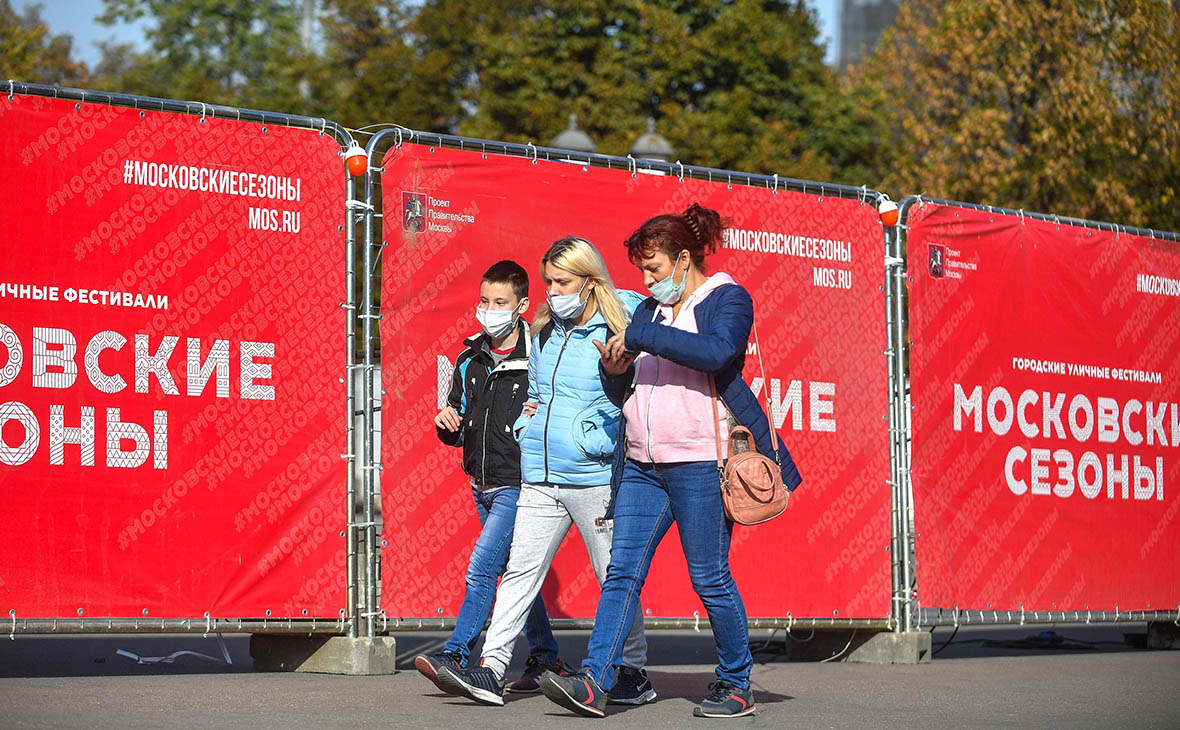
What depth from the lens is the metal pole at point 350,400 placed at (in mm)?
7895

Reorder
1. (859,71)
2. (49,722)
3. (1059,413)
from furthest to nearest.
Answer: (859,71)
(1059,413)
(49,722)

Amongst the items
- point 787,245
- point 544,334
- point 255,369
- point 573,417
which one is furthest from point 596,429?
point 787,245

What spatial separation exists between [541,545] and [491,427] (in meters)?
0.71

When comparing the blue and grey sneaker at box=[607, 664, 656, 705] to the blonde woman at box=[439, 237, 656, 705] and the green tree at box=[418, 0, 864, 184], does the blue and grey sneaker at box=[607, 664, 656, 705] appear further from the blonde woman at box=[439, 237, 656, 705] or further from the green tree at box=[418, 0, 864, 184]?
the green tree at box=[418, 0, 864, 184]

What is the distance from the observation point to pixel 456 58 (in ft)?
124

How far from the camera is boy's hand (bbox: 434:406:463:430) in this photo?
739 centimetres

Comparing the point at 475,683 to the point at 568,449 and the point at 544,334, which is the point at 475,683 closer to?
the point at 568,449

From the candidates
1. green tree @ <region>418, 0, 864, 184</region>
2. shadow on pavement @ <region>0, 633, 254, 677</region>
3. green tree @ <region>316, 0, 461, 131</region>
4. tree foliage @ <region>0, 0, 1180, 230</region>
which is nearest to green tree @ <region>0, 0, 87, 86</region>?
tree foliage @ <region>0, 0, 1180, 230</region>

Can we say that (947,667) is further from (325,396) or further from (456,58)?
(456,58)

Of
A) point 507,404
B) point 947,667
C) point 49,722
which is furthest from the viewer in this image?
point 947,667

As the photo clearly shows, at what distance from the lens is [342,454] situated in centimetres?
794

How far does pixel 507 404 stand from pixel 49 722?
8.14 ft

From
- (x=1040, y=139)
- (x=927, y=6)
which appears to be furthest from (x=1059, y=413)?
(x=927, y=6)

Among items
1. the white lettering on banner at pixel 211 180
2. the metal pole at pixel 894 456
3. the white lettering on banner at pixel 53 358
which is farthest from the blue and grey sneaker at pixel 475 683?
the metal pole at pixel 894 456
